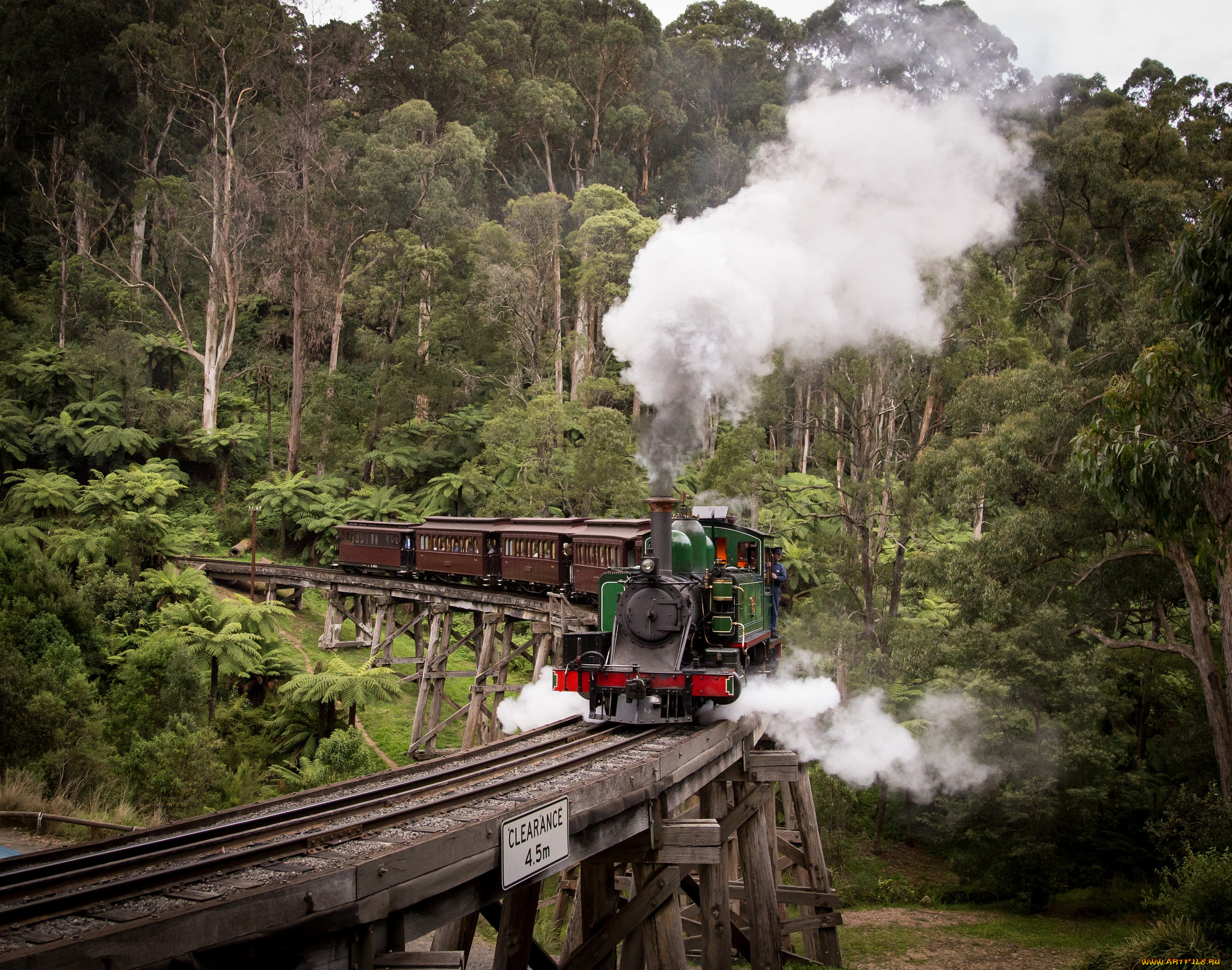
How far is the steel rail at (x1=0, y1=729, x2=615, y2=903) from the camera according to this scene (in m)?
5.38

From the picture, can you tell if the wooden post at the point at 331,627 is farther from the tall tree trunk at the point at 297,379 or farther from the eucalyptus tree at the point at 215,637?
the tall tree trunk at the point at 297,379

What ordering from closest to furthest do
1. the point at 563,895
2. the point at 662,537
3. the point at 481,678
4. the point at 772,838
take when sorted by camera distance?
1. the point at 662,537
2. the point at 772,838
3. the point at 563,895
4. the point at 481,678

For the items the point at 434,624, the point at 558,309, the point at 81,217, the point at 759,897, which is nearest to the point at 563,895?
the point at 759,897

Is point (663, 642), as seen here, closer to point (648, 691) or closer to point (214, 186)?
point (648, 691)

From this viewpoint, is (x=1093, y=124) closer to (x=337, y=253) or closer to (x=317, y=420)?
(x=317, y=420)

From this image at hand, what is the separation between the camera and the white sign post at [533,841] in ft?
18.3

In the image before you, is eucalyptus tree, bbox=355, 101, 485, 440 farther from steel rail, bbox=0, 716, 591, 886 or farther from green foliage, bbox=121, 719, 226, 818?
steel rail, bbox=0, 716, 591, 886

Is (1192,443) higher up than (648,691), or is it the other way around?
(1192,443)

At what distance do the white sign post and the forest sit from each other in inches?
365

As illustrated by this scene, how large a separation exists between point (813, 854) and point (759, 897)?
304cm

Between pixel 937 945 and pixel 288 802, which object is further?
pixel 937 945

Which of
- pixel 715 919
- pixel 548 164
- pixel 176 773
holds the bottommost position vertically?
pixel 176 773

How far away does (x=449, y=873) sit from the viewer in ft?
17.3

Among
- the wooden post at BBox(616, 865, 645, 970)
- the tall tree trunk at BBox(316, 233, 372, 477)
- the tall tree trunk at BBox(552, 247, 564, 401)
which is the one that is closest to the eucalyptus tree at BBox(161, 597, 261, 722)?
the wooden post at BBox(616, 865, 645, 970)
